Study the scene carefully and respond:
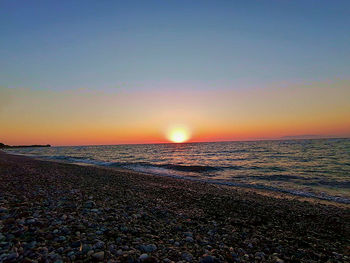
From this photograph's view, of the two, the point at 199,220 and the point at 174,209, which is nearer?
the point at 199,220

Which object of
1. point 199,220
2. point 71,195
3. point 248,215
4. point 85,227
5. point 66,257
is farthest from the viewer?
point 71,195

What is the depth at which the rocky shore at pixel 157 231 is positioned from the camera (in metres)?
4.80

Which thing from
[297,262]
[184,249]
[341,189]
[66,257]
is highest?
[66,257]

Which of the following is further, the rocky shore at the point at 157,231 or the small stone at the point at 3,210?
the small stone at the point at 3,210

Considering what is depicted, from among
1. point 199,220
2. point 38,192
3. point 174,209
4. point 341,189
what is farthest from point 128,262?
point 341,189

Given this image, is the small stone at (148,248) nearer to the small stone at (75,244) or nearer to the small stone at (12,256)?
the small stone at (75,244)

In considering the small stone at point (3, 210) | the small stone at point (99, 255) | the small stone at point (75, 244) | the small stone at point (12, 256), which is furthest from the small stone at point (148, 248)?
the small stone at point (3, 210)

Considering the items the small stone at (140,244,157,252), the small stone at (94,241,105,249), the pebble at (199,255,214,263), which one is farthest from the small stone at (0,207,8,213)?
the pebble at (199,255,214,263)

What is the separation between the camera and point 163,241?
5668 millimetres

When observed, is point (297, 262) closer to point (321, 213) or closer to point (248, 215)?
point (248, 215)

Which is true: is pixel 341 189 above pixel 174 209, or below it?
below

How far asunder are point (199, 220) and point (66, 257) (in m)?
4.77

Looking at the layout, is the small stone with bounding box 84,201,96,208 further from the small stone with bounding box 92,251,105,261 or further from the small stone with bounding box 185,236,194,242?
the small stone with bounding box 185,236,194,242

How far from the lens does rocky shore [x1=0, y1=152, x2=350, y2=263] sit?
4.80m
